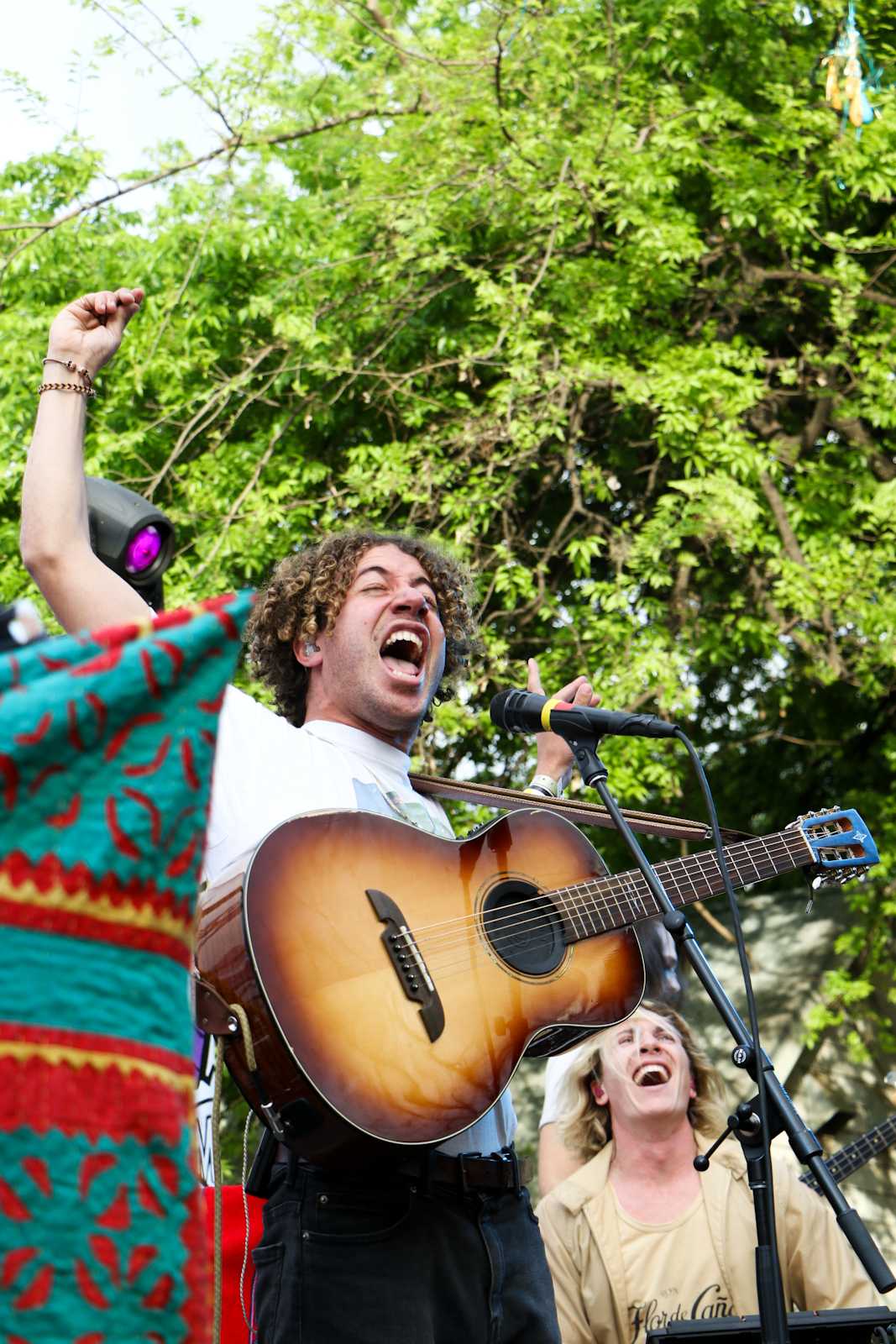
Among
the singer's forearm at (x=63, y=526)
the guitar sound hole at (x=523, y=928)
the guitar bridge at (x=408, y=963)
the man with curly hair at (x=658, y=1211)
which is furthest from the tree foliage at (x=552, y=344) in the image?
the singer's forearm at (x=63, y=526)

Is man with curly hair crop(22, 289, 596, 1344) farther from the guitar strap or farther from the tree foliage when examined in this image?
the tree foliage

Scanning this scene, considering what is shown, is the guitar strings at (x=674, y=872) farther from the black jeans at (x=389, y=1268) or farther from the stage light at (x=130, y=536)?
the stage light at (x=130, y=536)

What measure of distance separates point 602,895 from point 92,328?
1462 millimetres

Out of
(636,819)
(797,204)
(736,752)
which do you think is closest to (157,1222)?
(636,819)

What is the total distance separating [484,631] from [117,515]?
3814 mm

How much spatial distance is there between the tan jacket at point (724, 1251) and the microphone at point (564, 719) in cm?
151

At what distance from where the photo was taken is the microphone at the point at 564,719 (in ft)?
8.95

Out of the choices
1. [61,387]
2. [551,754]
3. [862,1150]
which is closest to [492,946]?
[551,754]

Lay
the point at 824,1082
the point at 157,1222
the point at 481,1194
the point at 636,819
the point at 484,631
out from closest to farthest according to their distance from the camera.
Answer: the point at 157,1222, the point at 481,1194, the point at 636,819, the point at 484,631, the point at 824,1082

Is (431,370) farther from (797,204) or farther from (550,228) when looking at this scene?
(797,204)

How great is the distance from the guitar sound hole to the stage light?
1.19 meters

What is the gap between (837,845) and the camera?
300 cm

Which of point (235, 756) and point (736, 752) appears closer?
point (235, 756)

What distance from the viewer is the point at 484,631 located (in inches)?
273
